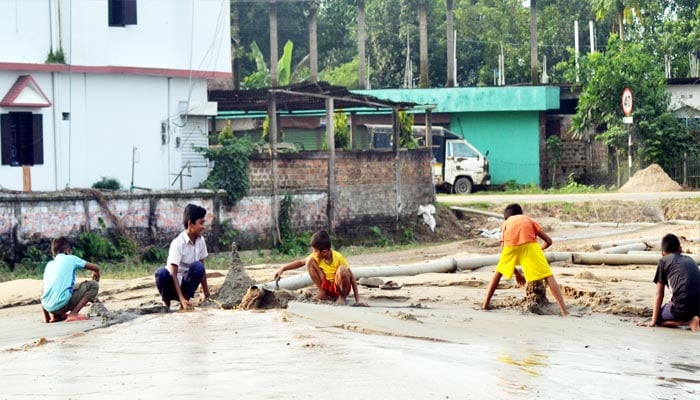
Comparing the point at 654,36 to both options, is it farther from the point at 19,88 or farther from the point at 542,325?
the point at 542,325

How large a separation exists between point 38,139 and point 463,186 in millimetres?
15303

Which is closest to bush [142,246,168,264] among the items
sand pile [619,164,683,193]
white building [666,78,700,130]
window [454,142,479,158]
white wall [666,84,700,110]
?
window [454,142,479,158]

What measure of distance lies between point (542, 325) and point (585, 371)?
2919 millimetres

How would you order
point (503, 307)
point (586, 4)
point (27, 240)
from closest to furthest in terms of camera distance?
1. point (503, 307)
2. point (27, 240)
3. point (586, 4)

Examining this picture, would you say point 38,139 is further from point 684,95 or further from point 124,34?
point 684,95

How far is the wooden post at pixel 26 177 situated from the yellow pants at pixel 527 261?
14.7 m

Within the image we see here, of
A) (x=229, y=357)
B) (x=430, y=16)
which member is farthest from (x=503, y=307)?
(x=430, y=16)

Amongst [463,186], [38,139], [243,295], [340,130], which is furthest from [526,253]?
[463,186]

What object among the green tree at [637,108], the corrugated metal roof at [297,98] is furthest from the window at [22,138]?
the green tree at [637,108]

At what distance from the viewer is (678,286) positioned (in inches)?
450

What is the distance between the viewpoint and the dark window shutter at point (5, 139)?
24047 millimetres

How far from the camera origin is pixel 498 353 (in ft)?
31.0

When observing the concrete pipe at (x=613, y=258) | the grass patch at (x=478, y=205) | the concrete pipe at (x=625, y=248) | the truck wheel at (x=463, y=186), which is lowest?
the concrete pipe at (x=613, y=258)

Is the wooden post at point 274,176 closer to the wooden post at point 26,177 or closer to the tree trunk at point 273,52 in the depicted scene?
the wooden post at point 26,177
